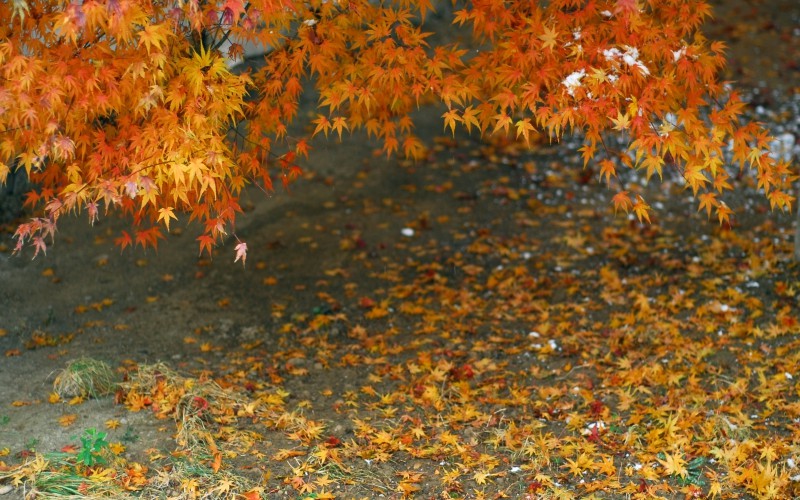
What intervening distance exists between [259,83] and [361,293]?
9.39 feet

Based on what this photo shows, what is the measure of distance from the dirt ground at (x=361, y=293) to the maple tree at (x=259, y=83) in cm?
147

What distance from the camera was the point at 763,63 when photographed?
1181 cm

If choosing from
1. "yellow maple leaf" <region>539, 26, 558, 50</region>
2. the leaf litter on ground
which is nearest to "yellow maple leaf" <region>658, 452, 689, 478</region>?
the leaf litter on ground

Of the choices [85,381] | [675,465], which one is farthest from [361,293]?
[675,465]

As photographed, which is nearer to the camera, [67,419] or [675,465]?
[675,465]

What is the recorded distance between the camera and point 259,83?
514cm

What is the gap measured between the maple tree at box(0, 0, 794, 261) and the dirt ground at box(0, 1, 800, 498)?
1466 mm

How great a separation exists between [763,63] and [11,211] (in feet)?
33.1

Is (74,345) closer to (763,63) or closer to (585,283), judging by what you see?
(585,283)

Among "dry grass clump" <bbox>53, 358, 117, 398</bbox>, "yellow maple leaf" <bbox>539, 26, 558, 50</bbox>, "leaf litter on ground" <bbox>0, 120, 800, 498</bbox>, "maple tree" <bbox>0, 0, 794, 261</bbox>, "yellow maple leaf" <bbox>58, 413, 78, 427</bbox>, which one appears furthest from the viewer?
"dry grass clump" <bbox>53, 358, 117, 398</bbox>

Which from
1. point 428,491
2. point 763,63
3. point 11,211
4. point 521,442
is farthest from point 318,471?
point 763,63

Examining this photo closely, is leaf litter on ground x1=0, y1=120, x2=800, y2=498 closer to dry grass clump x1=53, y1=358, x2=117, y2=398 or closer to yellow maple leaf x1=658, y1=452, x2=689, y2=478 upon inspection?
yellow maple leaf x1=658, y1=452, x2=689, y2=478

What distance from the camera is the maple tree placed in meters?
4.14

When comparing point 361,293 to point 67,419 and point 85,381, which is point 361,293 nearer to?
point 85,381
